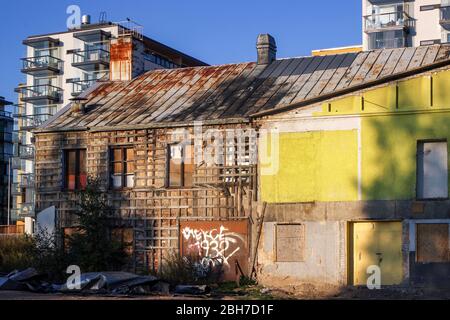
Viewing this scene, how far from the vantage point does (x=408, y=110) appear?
27.1 meters

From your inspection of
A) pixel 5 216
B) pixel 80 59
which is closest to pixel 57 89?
pixel 80 59

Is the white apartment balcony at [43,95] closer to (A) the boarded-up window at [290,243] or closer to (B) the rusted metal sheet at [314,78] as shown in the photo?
(B) the rusted metal sheet at [314,78]

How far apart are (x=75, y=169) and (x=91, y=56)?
51546 mm

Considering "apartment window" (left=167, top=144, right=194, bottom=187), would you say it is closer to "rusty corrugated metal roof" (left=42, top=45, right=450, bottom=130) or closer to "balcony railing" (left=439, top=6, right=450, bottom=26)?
"rusty corrugated metal roof" (left=42, top=45, right=450, bottom=130)

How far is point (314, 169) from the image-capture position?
28328mm

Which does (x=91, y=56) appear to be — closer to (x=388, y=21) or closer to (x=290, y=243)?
(x=388, y=21)

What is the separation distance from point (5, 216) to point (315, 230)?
63280 millimetres

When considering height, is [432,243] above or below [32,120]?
below

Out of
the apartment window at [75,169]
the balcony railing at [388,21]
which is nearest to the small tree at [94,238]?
the apartment window at [75,169]

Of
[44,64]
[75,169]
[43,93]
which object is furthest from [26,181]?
[75,169]

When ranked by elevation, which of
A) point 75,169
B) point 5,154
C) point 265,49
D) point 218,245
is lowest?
point 218,245

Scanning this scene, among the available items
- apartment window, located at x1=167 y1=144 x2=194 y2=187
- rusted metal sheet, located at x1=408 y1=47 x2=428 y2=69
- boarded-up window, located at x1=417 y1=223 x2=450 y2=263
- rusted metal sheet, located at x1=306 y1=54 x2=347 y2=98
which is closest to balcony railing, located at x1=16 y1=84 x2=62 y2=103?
rusted metal sheet, located at x1=306 y1=54 x2=347 y2=98

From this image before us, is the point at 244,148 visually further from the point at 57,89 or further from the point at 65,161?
the point at 57,89

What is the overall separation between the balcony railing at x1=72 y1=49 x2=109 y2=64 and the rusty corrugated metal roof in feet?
151
